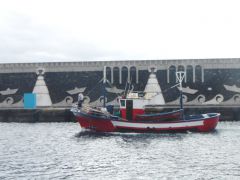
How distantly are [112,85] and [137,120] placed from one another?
21.3m

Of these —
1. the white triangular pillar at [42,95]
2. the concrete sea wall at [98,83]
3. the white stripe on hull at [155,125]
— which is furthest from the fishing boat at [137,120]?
the white triangular pillar at [42,95]

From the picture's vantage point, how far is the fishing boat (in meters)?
47.4

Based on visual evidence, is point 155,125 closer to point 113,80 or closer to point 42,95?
point 113,80

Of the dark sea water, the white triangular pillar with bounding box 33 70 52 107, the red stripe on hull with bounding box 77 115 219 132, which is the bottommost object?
the dark sea water

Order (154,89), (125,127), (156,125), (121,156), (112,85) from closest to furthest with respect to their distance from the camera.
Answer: (121,156) → (156,125) → (125,127) → (154,89) → (112,85)

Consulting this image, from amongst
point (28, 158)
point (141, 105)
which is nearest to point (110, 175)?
point (28, 158)

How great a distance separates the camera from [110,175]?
26547mm

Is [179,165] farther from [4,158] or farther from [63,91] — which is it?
[63,91]

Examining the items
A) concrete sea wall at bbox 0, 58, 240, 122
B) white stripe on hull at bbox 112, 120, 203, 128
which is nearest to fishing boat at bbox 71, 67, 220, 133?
white stripe on hull at bbox 112, 120, 203, 128

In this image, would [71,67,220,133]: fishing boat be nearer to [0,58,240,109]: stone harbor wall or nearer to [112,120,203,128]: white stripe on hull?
[112,120,203,128]: white stripe on hull

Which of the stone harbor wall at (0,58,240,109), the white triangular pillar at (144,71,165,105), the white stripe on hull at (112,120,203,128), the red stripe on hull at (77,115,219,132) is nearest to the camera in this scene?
the white stripe on hull at (112,120,203,128)

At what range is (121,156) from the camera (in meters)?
33.0

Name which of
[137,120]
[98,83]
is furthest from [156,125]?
[98,83]

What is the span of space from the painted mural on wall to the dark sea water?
65.7 ft
